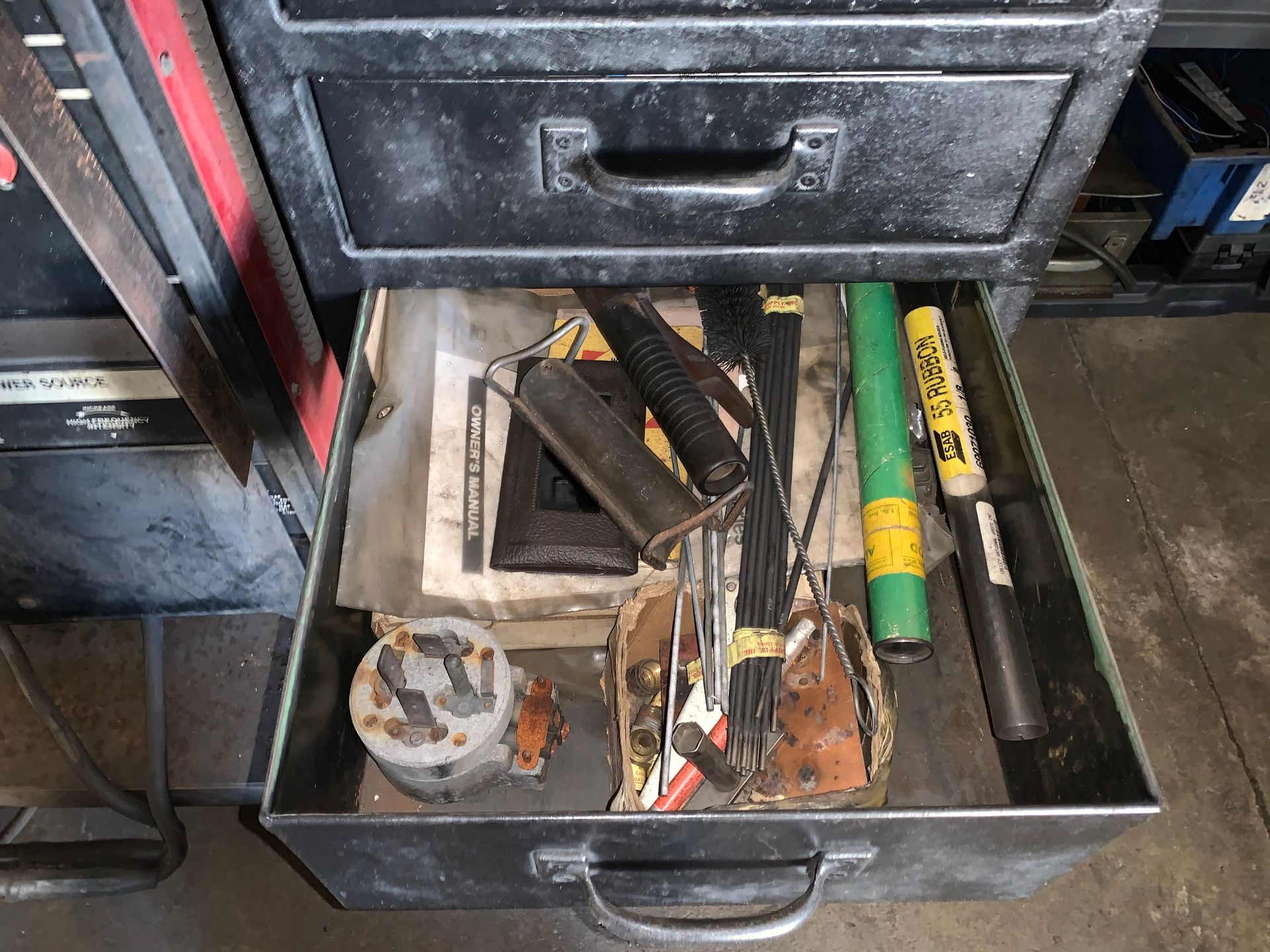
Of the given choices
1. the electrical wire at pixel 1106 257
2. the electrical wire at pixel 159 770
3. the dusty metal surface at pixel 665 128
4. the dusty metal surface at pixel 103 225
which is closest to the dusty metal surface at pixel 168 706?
the electrical wire at pixel 159 770

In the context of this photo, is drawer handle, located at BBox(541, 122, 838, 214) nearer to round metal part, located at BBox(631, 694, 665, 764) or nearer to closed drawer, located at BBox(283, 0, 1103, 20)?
closed drawer, located at BBox(283, 0, 1103, 20)

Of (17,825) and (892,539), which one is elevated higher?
(892,539)

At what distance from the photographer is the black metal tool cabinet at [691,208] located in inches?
24.4

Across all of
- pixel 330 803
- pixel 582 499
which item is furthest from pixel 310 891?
pixel 582 499

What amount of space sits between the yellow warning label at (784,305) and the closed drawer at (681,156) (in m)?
0.23

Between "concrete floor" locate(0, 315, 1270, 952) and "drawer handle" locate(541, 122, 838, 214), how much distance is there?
2.53 feet

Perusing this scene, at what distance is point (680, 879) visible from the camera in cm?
69

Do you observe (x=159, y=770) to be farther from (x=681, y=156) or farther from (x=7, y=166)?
(x=681, y=156)

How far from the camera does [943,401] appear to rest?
94cm

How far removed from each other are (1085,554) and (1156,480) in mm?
190

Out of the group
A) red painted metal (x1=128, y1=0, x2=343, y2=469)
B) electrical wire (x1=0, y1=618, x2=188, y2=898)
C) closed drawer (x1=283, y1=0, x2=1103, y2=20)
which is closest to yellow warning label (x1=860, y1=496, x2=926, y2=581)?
closed drawer (x1=283, y1=0, x2=1103, y2=20)

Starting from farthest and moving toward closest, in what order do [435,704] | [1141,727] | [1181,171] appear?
1. [1181,171]
2. [1141,727]
3. [435,704]

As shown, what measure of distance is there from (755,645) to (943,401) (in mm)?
325

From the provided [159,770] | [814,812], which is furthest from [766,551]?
[159,770]
